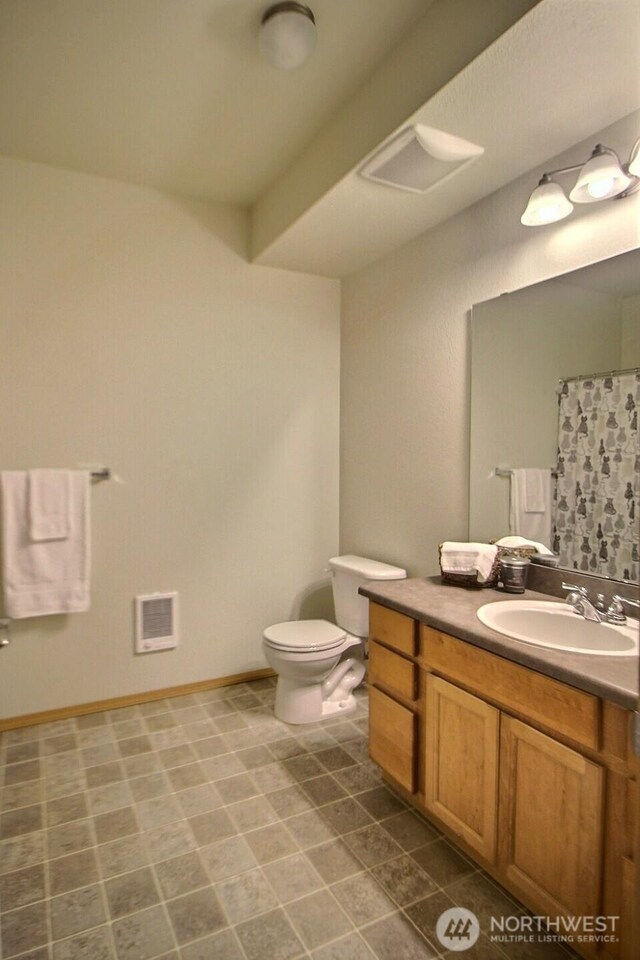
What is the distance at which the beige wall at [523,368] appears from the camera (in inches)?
72.0

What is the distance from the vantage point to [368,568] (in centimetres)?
277

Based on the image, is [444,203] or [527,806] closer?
[527,806]

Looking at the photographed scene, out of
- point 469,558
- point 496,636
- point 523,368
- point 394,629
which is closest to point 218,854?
point 394,629

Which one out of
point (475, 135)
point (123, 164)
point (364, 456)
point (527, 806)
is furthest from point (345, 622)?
point (123, 164)

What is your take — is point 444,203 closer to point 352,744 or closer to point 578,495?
point 578,495

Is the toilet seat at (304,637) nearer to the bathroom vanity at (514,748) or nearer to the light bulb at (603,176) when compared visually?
the bathroom vanity at (514,748)

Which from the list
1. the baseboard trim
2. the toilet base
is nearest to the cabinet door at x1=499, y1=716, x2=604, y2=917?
the toilet base

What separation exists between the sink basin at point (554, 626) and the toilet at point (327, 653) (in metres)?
0.92

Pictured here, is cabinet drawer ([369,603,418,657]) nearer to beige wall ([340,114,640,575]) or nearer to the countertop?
the countertop

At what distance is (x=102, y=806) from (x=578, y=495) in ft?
6.78

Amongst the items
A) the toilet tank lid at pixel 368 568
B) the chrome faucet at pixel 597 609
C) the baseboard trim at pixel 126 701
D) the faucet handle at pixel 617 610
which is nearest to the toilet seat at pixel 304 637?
the toilet tank lid at pixel 368 568

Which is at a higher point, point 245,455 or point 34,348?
point 34,348

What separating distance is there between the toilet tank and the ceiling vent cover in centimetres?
172

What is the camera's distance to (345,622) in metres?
2.90
